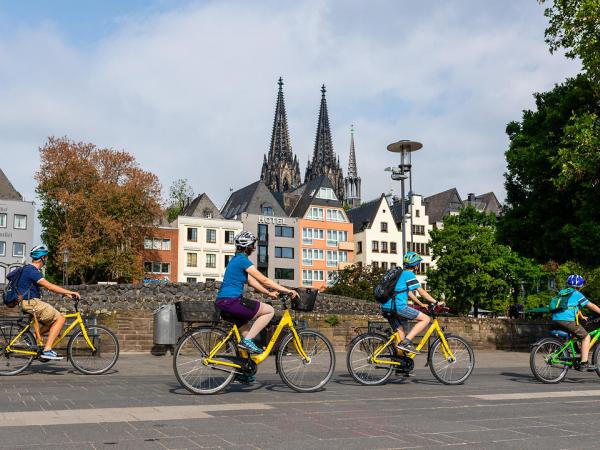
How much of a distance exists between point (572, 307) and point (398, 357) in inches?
118

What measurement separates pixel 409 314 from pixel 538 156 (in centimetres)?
1271

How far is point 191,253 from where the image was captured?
78.4m

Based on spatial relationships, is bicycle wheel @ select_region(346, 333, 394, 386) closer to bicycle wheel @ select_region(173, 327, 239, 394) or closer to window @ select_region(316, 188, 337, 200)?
bicycle wheel @ select_region(173, 327, 239, 394)

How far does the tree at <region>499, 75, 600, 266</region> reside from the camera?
17828mm

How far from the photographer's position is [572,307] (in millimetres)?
10914

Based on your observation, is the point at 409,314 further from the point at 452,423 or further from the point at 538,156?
the point at 538,156

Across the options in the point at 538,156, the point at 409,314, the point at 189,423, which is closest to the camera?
the point at 189,423

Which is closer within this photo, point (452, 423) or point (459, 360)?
point (452, 423)

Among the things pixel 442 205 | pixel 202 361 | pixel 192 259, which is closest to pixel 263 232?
pixel 192 259

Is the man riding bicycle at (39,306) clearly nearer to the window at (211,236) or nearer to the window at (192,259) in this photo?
the window at (192,259)

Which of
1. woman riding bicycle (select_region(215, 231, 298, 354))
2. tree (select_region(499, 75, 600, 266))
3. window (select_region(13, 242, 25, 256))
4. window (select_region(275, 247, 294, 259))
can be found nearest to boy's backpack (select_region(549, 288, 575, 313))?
woman riding bicycle (select_region(215, 231, 298, 354))

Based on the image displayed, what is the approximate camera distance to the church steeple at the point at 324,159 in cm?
13662

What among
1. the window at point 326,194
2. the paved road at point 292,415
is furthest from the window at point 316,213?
the paved road at point 292,415

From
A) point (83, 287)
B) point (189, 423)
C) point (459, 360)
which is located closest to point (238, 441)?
point (189, 423)
